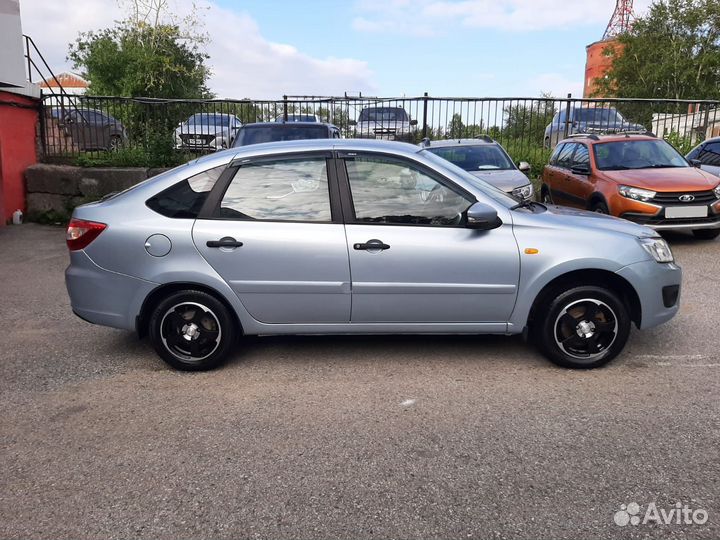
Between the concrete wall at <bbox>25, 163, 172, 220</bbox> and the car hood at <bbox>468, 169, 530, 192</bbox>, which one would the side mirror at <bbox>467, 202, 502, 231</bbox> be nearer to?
the car hood at <bbox>468, 169, 530, 192</bbox>

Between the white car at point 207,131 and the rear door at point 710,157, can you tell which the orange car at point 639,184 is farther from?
the white car at point 207,131

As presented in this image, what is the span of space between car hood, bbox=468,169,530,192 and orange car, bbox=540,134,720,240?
90cm

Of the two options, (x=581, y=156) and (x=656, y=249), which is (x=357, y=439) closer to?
(x=656, y=249)

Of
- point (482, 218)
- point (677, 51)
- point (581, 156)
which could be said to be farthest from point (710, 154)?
point (677, 51)

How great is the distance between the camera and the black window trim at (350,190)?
14.1 feet

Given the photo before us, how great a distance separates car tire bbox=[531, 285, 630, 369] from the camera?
4.28 meters

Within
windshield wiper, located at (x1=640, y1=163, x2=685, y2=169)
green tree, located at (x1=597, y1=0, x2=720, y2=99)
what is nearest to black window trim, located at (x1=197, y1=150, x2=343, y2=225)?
windshield wiper, located at (x1=640, y1=163, x2=685, y2=169)

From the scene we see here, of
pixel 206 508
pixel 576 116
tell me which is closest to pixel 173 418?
pixel 206 508

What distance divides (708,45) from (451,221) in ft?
154

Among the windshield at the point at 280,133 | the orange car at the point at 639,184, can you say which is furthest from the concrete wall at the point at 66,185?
the orange car at the point at 639,184

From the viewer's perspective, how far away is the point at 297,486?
9.71 ft

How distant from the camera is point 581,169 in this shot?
965cm

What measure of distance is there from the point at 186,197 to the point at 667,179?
7.08 m

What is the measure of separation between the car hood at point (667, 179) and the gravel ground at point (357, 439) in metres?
3.86
